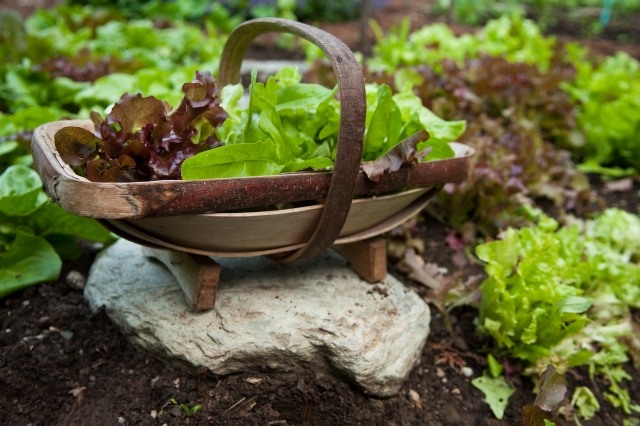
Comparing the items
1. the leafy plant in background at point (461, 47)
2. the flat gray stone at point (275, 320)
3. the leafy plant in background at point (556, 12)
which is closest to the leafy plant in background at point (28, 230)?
the flat gray stone at point (275, 320)

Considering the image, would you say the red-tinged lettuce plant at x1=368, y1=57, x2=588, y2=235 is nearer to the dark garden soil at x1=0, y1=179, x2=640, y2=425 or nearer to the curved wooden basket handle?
the dark garden soil at x1=0, y1=179, x2=640, y2=425

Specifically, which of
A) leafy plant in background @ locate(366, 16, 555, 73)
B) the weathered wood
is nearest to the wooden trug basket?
the weathered wood

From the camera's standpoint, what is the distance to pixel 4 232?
81.4 inches

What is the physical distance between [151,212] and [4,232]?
3.31 ft

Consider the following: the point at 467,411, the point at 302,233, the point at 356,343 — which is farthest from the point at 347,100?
the point at 467,411

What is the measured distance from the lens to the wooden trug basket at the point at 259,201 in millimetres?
1354

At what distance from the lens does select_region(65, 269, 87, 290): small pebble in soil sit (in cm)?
216

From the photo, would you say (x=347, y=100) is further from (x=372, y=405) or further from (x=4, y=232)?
(x=4, y=232)

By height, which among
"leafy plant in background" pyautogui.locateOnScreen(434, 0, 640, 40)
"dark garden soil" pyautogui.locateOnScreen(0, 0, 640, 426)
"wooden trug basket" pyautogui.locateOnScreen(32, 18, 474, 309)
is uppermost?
"wooden trug basket" pyautogui.locateOnScreen(32, 18, 474, 309)

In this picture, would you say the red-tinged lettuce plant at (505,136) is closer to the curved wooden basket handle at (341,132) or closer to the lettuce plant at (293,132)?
the lettuce plant at (293,132)

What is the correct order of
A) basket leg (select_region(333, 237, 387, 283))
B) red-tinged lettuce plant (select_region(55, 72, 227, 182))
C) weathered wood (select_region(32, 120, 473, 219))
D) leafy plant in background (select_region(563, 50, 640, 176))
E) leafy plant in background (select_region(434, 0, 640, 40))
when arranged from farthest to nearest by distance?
leafy plant in background (select_region(434, 0, 640, 40)), leafy plant in background (select_region(563, 50, 640, 176)), basket leg (select_region(333, 237, 387, 283)), red-tinged lettuce plant (select_region(55, 72, 227, 182)), weathered wood (select_region(32, 120, 473, 219))

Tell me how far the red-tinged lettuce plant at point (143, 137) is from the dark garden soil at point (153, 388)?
0.65 metres

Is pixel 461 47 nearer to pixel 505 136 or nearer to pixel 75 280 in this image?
pixel 505 136

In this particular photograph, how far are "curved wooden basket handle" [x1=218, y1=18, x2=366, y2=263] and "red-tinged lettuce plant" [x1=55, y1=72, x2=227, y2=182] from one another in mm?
341
